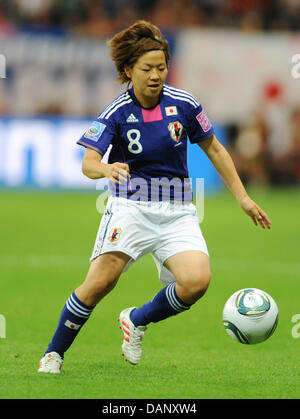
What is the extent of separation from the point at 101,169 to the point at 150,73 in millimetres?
810

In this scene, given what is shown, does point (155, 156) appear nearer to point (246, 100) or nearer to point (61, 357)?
point (61, 357)

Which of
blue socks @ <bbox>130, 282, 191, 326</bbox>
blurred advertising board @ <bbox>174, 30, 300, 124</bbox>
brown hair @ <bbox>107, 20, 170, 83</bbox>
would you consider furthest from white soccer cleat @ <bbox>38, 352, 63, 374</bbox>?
blurred advertising board @ <bbox>174, 30, 300, 124</bbox>

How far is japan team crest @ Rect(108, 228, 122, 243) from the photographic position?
5.70 m

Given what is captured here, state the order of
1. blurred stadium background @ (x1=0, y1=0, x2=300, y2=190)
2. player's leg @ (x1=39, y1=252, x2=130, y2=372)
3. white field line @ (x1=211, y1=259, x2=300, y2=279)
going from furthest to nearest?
blurred stadium background @ (x1=0, y1=0, x2=300, y2=190)
white field line @ (x1=211, y1=259, x2=300, y2=279)
player's leg @ (x1=39, y1=252, x2=130, y2=372)

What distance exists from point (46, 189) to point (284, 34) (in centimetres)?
777

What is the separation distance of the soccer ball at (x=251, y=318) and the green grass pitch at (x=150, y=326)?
0.24 m

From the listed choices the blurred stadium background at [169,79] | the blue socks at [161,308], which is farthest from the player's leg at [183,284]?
→ the blurred stadium background at [169,79]

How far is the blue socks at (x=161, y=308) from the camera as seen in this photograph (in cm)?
586

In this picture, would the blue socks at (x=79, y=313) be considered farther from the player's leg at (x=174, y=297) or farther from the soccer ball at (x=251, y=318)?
the soccer ball at (x=251, y=318)

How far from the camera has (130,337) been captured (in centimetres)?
602

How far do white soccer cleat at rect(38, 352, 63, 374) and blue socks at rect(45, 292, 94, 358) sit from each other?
0.17 feet

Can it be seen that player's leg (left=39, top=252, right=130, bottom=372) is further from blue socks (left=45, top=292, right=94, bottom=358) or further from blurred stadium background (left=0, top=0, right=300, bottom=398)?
blurred stadium background (left=0, top=0, right=300, bottom=398)

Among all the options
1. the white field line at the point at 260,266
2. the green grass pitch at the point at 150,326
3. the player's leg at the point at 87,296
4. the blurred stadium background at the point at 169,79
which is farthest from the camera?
the blurred stadium background at the point at 169,79
